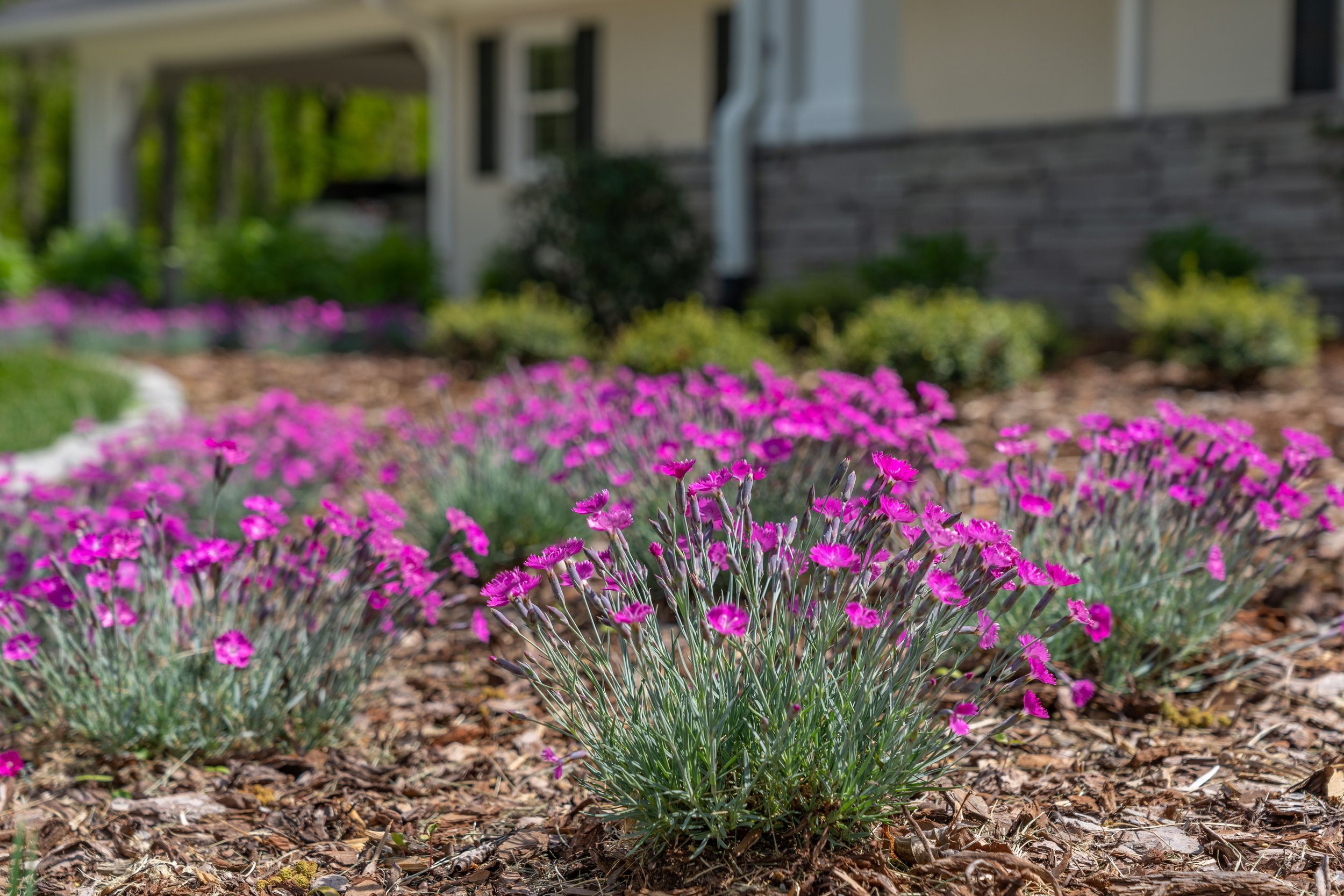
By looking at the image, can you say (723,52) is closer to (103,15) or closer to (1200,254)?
(1200,254)

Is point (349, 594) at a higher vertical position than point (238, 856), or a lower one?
higher

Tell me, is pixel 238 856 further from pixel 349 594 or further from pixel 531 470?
pixel 531 470

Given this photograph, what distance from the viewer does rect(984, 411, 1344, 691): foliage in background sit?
2.76 meters

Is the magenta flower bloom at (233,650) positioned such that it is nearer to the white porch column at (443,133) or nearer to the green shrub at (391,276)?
the green shrub at (391,276)

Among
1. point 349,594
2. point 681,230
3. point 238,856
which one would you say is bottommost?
point 238,856

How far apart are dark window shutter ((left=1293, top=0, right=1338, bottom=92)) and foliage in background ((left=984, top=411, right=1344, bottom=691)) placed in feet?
24.7

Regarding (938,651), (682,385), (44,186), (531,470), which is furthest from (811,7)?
(44,186)

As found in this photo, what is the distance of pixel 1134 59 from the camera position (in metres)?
9.38

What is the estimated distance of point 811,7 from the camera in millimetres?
9672

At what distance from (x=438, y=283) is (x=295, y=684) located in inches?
361

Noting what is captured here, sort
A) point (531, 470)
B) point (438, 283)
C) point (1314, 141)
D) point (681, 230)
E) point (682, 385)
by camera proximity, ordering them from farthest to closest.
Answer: point (438, 283), point (681, 230), point (1314, 141), point (682, 385), point (531, 470)

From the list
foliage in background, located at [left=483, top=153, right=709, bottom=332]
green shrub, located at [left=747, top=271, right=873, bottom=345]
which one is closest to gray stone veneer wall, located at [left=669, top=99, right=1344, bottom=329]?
foliage in background, located at [left=483, top=153, right=709, bottom=332]

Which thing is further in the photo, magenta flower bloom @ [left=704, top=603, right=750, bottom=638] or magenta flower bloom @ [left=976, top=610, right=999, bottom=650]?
magenta flower bloom @ [left=976, top=610, right=999, bottom=650]

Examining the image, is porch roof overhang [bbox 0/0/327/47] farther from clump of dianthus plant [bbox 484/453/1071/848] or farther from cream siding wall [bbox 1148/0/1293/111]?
clump of dianthus plant [bbox 484/453/1071/848]
